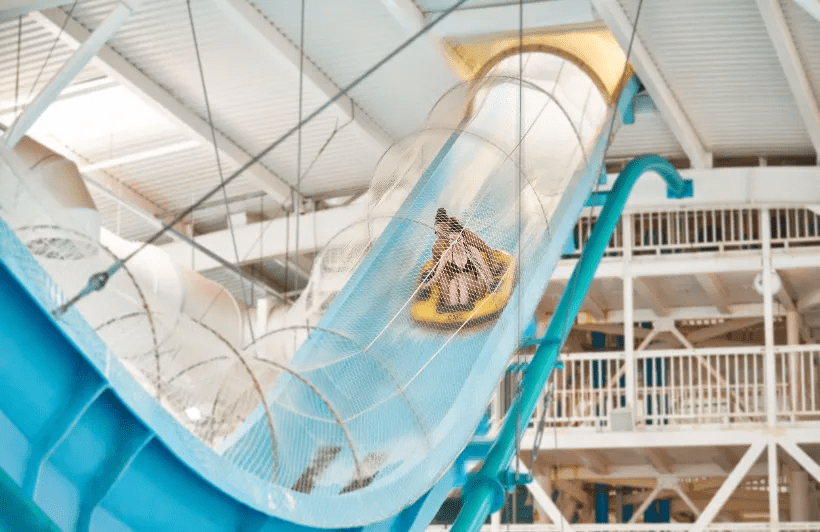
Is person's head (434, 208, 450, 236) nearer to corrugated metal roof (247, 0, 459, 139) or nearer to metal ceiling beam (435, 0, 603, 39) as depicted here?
metal ceiling beam (435, 0, 603, 39)

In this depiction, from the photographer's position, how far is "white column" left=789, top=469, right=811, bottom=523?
16.6m

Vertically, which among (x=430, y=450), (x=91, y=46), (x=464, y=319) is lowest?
(x=430, y=450)

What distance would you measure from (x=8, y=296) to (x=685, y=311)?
14901 mm

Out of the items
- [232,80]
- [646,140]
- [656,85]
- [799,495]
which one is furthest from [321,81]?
[799,495]

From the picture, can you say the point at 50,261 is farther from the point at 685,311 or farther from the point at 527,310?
the point at 685,311

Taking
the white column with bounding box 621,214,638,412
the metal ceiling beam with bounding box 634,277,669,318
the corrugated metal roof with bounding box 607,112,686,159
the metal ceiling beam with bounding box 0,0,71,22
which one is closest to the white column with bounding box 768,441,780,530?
the white column with bounding box 621,214,638,412

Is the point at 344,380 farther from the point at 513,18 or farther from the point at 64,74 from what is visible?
the point at 513,18

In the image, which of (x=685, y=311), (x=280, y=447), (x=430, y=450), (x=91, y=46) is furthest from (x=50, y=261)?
(x=685, y=311)

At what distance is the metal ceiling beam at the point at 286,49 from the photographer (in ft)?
38.7

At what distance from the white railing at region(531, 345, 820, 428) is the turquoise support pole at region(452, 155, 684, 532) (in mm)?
4813

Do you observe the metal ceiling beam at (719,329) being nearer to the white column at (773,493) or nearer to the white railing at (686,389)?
the white railing at (686,389)

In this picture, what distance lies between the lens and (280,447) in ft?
19.0

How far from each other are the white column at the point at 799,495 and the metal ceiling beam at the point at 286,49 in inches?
281

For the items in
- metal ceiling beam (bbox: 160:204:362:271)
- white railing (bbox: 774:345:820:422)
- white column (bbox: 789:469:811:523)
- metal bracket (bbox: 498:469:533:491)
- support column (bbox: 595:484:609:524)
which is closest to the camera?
metal bracket (bbox: 498:469:533:491)
